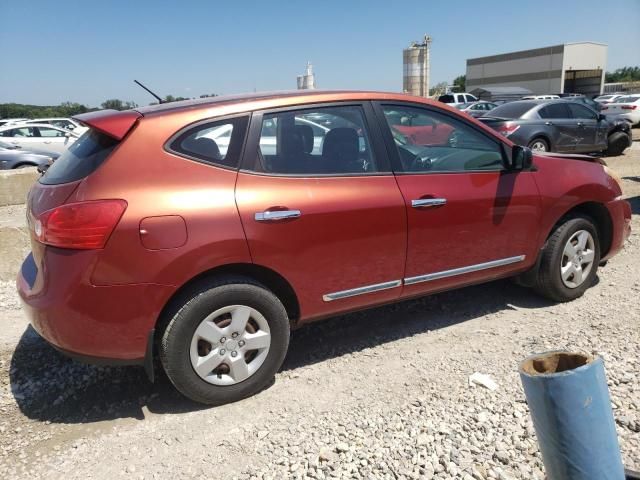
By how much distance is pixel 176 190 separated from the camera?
269 centimetres

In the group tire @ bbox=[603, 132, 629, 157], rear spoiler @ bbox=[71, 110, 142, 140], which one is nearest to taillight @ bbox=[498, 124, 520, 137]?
tire @ bbox=[603, 132, 629, 157]

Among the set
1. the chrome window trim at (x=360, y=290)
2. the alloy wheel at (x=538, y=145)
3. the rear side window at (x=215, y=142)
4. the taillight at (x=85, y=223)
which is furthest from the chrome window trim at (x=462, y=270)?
the alloy wheel at (x=538, y=145)

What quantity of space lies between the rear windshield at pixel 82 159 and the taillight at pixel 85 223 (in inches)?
8.7

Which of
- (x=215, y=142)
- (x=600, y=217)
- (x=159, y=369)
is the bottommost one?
(x=159, y=369)

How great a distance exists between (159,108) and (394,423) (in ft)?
7.23

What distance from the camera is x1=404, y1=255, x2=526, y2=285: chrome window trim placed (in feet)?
Answer: 11.4

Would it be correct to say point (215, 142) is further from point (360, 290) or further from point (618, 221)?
point (618, 221)

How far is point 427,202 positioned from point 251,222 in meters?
1.21

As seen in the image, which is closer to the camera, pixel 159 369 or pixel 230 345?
pixel 230 345

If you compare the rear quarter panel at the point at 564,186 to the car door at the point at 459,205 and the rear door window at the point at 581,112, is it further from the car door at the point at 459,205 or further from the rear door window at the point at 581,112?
the rear door window at the point at 581,112

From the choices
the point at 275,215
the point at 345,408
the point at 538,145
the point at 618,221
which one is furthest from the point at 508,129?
the point at 345,408

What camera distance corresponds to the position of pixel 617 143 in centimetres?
1357

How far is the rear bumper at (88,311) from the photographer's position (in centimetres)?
257

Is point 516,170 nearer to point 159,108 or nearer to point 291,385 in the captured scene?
point 291,385
